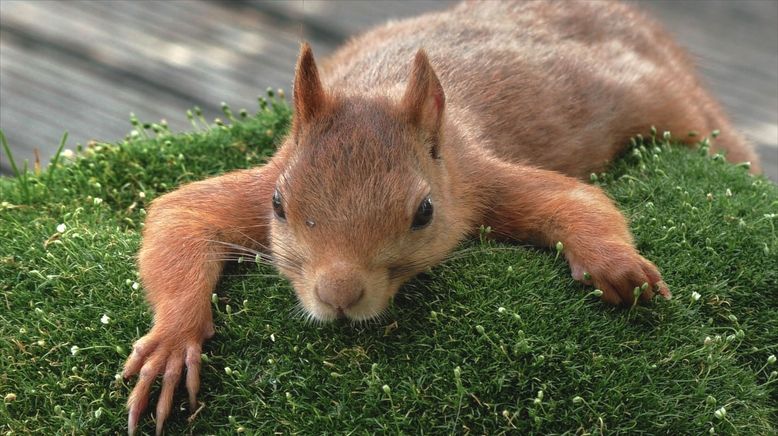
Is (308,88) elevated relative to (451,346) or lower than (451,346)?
elevated

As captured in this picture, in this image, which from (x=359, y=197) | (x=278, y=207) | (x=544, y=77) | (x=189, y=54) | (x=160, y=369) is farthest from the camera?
(x=189, y=54)

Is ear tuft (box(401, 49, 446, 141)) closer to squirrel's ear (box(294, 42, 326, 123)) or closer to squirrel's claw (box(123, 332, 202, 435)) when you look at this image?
squirrel's ear (box(294, 42, 326, 123))

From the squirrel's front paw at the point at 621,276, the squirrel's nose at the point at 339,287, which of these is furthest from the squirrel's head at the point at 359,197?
the squirrel's front paw at the point at 621,276

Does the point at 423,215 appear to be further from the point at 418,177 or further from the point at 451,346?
the point at 451,346

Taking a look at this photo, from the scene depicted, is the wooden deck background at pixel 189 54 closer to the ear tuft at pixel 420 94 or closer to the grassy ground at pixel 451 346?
the grassy ground at pixel 451 346

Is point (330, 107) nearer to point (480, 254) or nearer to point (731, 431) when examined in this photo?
point (480, 254)

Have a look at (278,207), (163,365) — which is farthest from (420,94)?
(163,365)

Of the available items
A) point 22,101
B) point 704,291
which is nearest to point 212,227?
point 704,291
